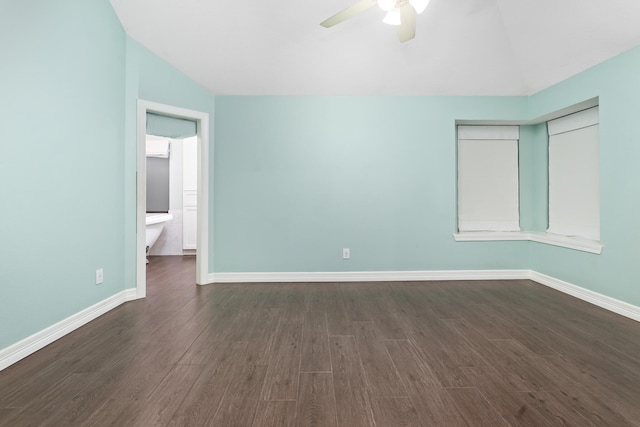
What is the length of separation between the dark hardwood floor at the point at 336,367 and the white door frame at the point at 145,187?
454 millimetres

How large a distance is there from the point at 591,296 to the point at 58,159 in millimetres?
4756

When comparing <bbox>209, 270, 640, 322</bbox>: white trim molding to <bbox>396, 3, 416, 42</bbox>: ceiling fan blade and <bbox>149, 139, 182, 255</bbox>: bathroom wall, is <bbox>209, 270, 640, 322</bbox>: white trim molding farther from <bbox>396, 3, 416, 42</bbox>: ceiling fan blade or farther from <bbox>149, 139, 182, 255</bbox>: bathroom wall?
<bbox>396, 3, 416, 42</bbox>: ceiling fan blade

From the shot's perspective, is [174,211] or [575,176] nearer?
[575,176]

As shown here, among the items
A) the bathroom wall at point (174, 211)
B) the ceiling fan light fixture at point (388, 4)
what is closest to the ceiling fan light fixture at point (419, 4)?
the ceiling fan light fixture at point (388, 4)

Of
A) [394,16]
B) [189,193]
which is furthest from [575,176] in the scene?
[189,193]

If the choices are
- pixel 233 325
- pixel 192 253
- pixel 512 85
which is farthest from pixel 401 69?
pixel 192 253

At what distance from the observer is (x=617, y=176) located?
2.63 m

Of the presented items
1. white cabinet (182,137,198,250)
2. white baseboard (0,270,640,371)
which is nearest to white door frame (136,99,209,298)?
white baseboard (0,270,640,371)

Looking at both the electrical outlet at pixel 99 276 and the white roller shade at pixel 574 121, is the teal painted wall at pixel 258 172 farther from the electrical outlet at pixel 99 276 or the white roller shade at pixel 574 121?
the white roller shade at pixel 574 121

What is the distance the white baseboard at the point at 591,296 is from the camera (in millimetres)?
2475

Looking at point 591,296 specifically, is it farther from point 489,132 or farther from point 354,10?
point 354,10

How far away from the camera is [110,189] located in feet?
8.71

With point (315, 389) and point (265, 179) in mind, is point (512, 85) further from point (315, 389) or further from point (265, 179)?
point (315, 389)

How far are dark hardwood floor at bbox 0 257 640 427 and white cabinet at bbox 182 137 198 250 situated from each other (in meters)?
2.65
